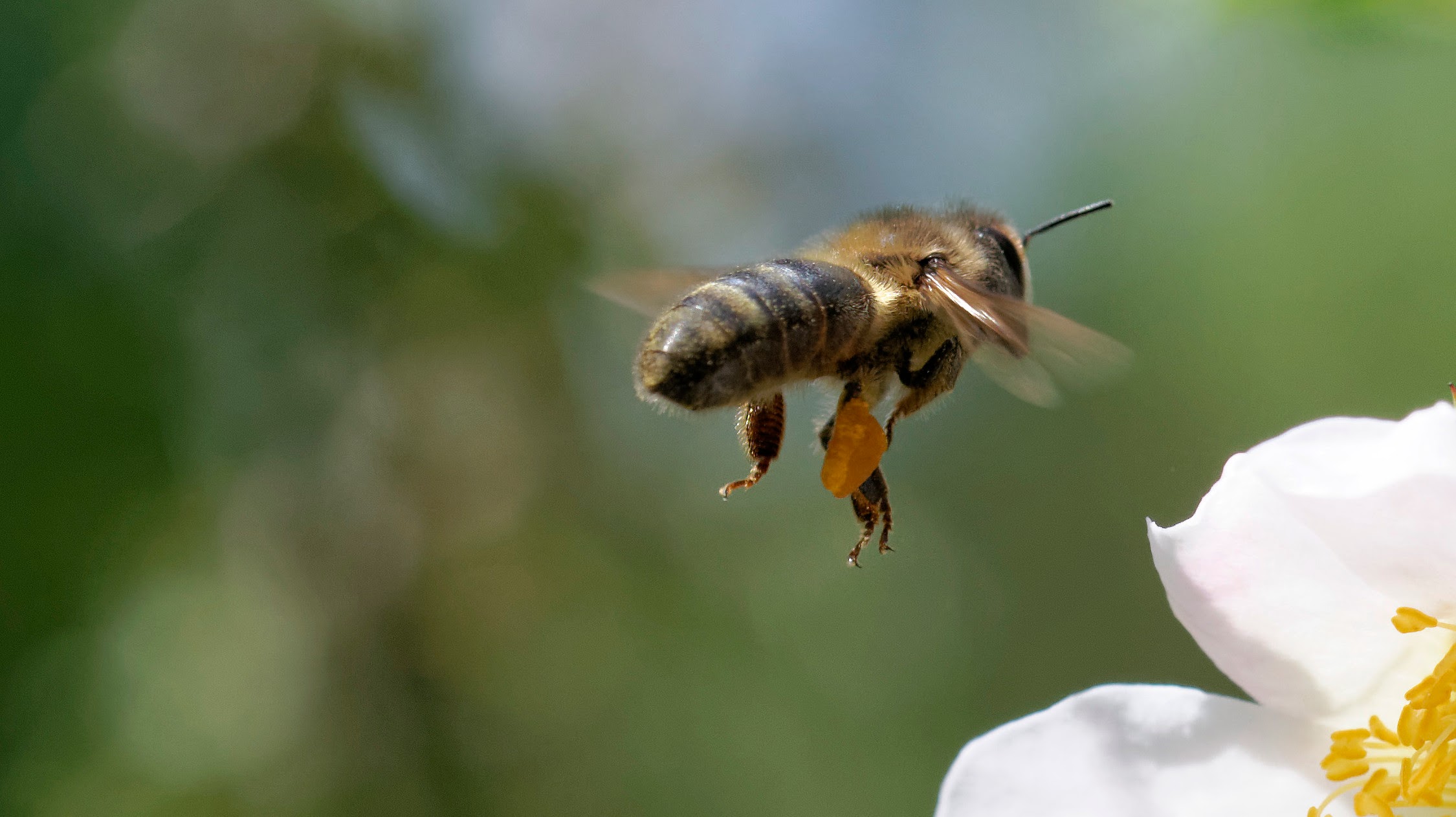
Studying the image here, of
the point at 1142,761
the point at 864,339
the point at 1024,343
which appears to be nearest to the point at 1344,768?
the point at 1142,761

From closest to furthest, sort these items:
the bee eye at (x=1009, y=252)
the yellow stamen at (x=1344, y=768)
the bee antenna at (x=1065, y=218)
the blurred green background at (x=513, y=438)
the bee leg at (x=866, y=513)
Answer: the yellow stamen at (x=1344, y=768), the bee leg at (x=866, y=513), the bee eye at (x=1009, y=252), the bee antenna at (x=1065, y=218), the blurred green background at (x=513, y=438)

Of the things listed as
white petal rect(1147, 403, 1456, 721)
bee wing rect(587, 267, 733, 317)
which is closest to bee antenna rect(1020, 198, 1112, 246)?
bee wing rect(587, 267, 733, 317)

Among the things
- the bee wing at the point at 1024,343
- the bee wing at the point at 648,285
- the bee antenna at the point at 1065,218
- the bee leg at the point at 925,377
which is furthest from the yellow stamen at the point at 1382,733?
the bee wing at the point at 648,285

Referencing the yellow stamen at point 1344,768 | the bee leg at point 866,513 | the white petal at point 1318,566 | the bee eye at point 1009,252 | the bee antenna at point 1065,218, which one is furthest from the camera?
the bee antenna at point 1065,218

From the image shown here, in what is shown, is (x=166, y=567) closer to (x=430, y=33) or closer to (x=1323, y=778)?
(x=430, y=33)

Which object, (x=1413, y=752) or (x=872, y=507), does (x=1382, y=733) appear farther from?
(x=872, y=507)

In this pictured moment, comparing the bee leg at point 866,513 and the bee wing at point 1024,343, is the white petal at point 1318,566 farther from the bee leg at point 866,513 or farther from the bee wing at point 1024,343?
the bee leg at point 866,513
